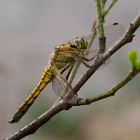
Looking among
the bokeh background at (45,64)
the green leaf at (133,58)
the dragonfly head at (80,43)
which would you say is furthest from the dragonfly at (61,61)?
the bokeh background at (45,64)

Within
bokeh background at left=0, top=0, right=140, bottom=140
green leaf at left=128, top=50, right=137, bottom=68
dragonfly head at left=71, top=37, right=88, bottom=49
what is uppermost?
green leaf at left=128, top=50, right=137, bottom=68

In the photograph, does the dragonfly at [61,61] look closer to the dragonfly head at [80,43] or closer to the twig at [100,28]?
the dragonfly head at [80,43]

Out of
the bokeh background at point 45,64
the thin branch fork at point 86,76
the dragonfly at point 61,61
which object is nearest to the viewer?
the thin branch fork at point 86,76

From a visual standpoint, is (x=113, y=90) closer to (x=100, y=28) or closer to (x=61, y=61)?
(x=100, y=28)

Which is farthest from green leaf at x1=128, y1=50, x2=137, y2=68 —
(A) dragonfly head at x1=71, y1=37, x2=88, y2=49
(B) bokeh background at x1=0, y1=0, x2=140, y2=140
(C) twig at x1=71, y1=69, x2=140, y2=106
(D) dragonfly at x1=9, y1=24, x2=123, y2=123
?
(B) bokeh background at x1=0, y1=0, x2=140, y2=140

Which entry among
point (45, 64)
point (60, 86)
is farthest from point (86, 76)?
point (45, 64)

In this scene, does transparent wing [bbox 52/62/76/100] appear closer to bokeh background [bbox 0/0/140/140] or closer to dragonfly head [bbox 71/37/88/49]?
dragonfly head [bbox 71/37/88/49]

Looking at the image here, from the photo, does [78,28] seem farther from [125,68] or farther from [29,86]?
[125,68]
